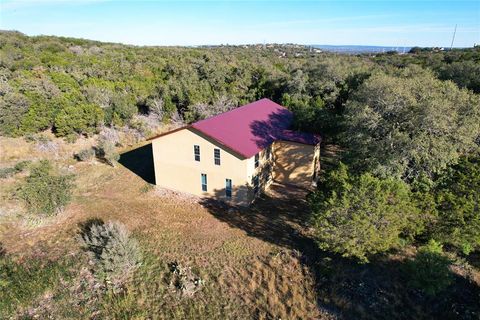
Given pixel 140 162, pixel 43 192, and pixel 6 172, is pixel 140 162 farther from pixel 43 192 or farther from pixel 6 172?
pixel 43 192

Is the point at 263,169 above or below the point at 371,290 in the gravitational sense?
above

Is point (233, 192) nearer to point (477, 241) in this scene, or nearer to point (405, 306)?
point (405, 306)

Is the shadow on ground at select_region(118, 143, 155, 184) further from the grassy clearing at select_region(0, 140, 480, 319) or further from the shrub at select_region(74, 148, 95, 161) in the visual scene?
the grassy clearing at select_region(0, 140, 480, 319)

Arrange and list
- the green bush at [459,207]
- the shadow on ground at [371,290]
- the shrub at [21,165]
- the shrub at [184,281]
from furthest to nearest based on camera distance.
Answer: the shrub at [21,165] → the shrub at [184,281] → the green bush at [459,207] → the shadow on ground at [371,290]

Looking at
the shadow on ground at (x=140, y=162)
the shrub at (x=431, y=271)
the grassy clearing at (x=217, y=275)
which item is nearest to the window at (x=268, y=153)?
the grassy clearing at (x=217, y=275)

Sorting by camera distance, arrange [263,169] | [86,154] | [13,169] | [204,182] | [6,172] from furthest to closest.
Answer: [86,154]
[13,169]
[6,172]
[263,169]
[204,182]

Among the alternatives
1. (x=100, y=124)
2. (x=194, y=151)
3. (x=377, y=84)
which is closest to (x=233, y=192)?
(x=194, y=151)

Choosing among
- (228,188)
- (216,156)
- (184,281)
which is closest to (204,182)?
(228,188)

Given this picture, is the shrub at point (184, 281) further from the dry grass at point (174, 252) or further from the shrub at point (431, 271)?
the shrub at point (431, 271)
